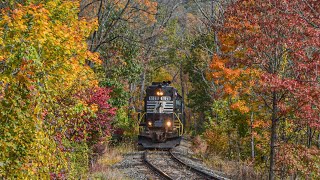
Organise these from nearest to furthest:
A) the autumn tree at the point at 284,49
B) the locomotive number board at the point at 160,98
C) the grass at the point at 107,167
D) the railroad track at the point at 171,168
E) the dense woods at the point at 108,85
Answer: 1. the dense woods at the point at 108,85
2. the autumn tree at the point at 284,49
3. the grass at the point at 107,167
4. the railroad track at the point at 171,168
5. the locomotive number board at the point at 160,98

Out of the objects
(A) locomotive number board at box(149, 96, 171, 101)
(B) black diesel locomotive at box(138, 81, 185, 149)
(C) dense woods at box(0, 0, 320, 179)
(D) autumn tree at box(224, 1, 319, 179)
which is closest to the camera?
(C) dense woods at box(0, 0, 320, 179)

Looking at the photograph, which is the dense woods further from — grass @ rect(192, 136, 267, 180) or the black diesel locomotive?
the black diesel locomotive

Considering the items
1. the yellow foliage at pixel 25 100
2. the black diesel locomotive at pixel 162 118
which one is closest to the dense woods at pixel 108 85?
the yellow foliage at pixel 25 100

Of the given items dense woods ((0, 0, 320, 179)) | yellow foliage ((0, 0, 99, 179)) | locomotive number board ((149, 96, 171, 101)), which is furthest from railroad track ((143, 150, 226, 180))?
yellow foliage ((0, 0, 99, 179))

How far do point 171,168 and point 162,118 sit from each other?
6.95 meters

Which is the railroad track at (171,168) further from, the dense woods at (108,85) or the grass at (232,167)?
the dense woods at (108,85)

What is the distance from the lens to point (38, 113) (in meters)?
5.30

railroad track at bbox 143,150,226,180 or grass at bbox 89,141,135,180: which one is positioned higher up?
grass at bbox 89,141,135,180

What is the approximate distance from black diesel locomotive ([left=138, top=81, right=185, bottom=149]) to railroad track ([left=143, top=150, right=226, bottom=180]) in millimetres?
1856

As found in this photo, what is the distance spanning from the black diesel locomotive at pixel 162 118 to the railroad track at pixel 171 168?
6.09 feet

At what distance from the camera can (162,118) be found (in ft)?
71.3

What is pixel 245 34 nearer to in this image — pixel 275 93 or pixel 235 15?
pixel 235 15

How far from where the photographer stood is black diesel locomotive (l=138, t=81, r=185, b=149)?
70.1 feet

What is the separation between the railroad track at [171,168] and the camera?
1281 cm
